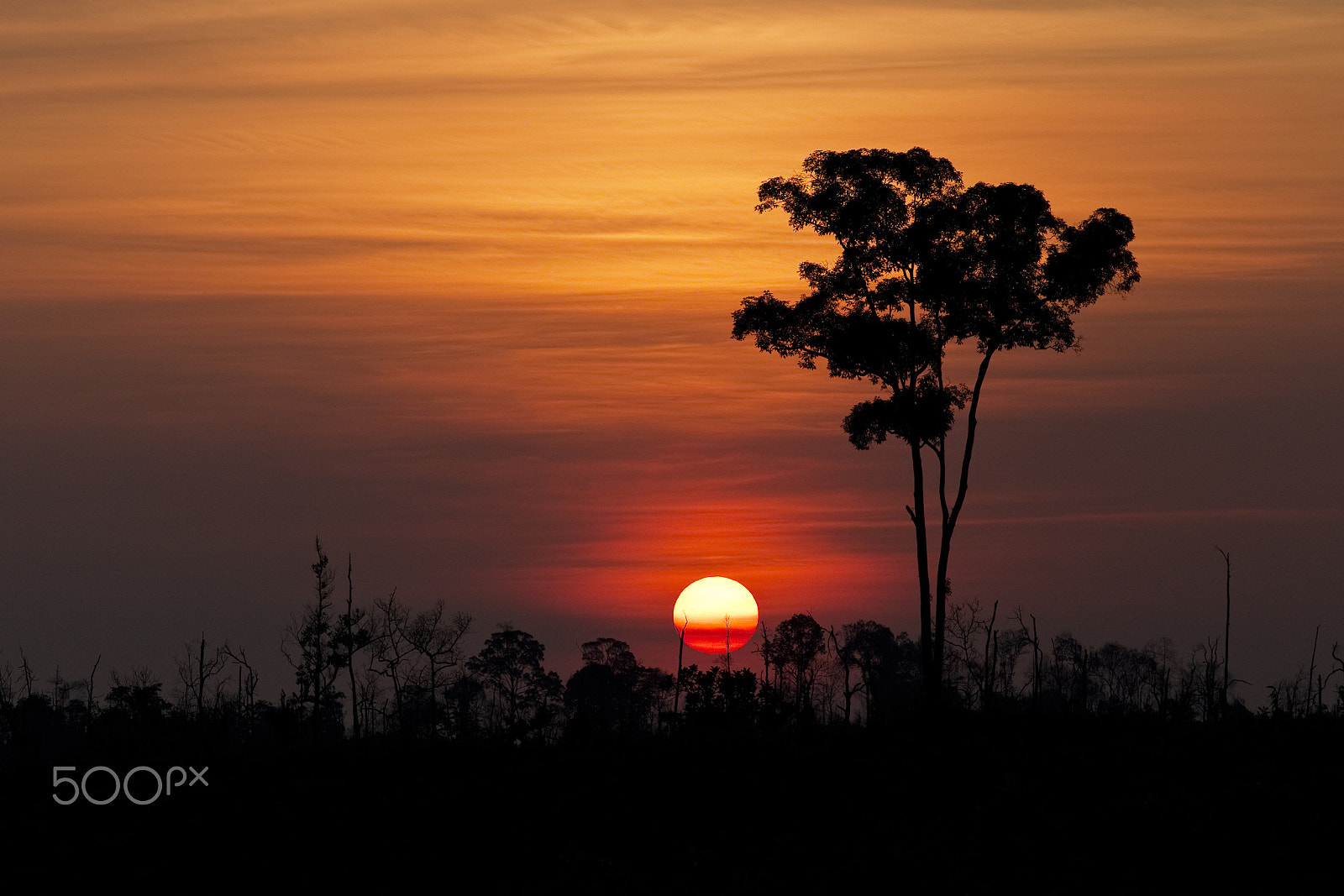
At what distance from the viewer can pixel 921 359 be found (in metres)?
44.4

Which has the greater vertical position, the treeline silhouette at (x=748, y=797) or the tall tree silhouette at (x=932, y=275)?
the tall tree silhouette at (x=932, y=275)

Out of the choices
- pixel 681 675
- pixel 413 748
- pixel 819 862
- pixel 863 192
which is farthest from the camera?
pixel 681 675

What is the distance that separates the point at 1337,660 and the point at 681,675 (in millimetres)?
25672

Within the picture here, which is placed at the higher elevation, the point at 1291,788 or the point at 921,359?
the point at 921,359

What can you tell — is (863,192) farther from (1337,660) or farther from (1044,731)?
(1337,660)

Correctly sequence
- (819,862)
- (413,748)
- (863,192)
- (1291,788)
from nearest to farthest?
(819,862) → (1291,788) → (413,748) → (863,192)

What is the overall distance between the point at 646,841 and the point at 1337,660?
113 feet

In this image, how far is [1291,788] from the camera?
3028 cm

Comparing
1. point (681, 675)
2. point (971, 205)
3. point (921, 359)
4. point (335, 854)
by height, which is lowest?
point (335, 854)

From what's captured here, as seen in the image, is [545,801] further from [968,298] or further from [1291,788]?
[968,298]

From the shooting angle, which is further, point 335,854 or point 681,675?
point 681,675

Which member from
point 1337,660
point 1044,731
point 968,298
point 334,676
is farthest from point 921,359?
point 334,676

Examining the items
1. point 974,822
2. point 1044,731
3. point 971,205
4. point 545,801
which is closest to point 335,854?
point 545,801

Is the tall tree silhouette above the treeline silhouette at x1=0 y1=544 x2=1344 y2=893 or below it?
above
